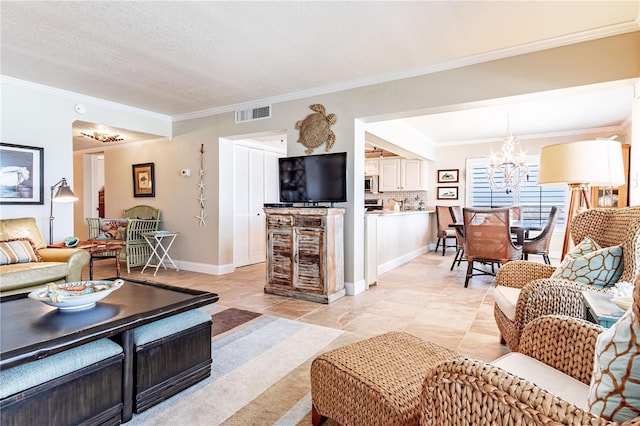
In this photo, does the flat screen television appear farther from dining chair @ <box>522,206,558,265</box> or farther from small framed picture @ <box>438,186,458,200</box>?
small framed picture @ <box>438,186,458,200</box>

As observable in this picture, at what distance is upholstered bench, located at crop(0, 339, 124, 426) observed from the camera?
4.47 ft

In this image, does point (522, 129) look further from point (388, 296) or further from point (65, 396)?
point (65, 396)

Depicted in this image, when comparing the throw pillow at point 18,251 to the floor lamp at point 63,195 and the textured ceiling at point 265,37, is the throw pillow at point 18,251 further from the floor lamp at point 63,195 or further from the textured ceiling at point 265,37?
the textured ceiling at point 265,37

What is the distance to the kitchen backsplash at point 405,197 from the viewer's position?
851cm

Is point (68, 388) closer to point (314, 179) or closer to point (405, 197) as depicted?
point (314, 179)

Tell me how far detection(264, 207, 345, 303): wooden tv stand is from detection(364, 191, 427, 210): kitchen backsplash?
4759mm

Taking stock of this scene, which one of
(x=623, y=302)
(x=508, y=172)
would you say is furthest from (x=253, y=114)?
(x=623, y=302)

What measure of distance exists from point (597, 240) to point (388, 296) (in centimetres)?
223

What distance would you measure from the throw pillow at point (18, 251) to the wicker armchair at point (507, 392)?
4064mm

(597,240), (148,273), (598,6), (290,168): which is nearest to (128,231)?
(148,273)

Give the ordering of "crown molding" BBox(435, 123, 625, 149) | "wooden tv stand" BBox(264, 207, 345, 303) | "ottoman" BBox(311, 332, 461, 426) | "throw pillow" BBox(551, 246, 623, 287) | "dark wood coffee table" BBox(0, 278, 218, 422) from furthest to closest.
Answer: "crown molding" BBox(435, 123, 625, 149) < "wooden tv stand" BBox(264, 207, 345, 303) < "throw pillow" BBox(551, 246, 623, 287) < "dark wood coffee table" BBox(0, 278, 218, 422) < "ottoman" BBox(311, 332, 461, 426)

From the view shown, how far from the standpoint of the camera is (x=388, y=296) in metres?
4.07

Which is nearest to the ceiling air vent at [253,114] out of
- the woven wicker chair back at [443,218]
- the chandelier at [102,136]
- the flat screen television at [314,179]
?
the flat screen television at [314,179]

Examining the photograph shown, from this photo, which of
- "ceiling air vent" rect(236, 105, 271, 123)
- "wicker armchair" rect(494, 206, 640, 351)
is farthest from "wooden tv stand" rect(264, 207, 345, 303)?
"wicker armchair" rect(494, 206, 640, 351)
